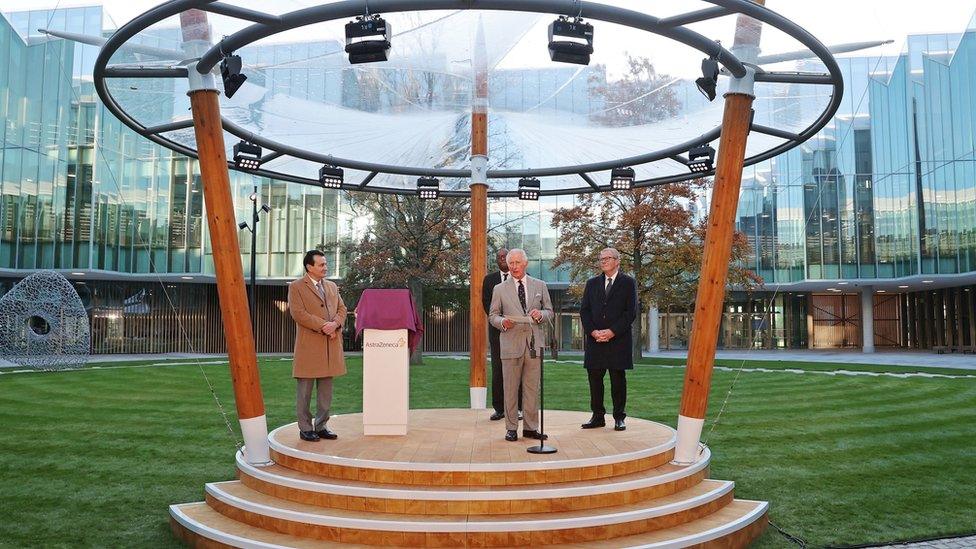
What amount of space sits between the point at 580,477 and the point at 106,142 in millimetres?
36188

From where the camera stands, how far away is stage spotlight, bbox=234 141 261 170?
11.3 metres

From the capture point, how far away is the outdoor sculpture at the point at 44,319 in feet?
73.2

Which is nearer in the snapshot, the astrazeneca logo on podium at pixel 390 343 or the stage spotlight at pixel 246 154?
the astrazeneca logo on podium at pixel 390 343

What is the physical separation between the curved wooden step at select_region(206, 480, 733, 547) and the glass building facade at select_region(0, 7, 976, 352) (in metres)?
24.0

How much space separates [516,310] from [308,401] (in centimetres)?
244

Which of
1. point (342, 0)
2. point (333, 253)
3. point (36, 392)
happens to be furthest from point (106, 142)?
point (342, 0)

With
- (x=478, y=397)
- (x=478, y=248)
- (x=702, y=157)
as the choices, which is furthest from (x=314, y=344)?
(x=702, y=157)

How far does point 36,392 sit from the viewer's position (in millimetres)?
16969

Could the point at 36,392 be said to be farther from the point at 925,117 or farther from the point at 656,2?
the point at 925,117

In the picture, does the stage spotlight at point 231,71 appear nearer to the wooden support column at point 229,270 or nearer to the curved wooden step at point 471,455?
the wooden support column at point 229,270

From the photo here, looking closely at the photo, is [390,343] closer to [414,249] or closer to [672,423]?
[672,423]

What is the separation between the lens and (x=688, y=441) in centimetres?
726

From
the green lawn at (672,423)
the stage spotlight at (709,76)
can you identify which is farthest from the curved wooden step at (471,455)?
the stage spotlight at (709,76)

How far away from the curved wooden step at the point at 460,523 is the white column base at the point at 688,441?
849mm
